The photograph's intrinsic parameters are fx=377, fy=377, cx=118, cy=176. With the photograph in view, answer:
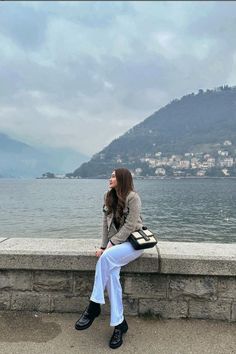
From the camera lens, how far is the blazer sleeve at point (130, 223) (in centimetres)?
423

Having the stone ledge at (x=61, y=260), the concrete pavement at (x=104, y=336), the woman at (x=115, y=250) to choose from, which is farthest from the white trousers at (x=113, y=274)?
the concrete pavement at (x=104, y=336)

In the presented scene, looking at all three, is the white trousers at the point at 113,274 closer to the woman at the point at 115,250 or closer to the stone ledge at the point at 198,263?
the woman at the point at 115,250

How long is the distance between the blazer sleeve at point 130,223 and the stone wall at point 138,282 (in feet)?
1.15

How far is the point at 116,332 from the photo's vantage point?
3.85 m

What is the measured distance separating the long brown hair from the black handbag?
29cm

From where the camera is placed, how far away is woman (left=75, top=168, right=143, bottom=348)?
13.1 ft

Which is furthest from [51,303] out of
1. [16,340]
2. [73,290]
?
[16,340]

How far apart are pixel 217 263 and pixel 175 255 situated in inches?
18.9

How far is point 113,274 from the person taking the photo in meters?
4.08

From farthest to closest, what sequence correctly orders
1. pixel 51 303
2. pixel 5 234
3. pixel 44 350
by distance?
pixel 5 234 < pixel 51 303 < pixel 44 350

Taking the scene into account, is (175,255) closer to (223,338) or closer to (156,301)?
(156,301)

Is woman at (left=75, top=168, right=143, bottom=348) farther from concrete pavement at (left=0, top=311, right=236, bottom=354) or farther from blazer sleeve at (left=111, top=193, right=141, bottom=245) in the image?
concrete pavement at (left=0, top=311, right=236, bottom=354)

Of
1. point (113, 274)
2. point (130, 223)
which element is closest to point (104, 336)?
point (113, 274)

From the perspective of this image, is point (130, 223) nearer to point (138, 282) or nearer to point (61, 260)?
point (138, 282)
